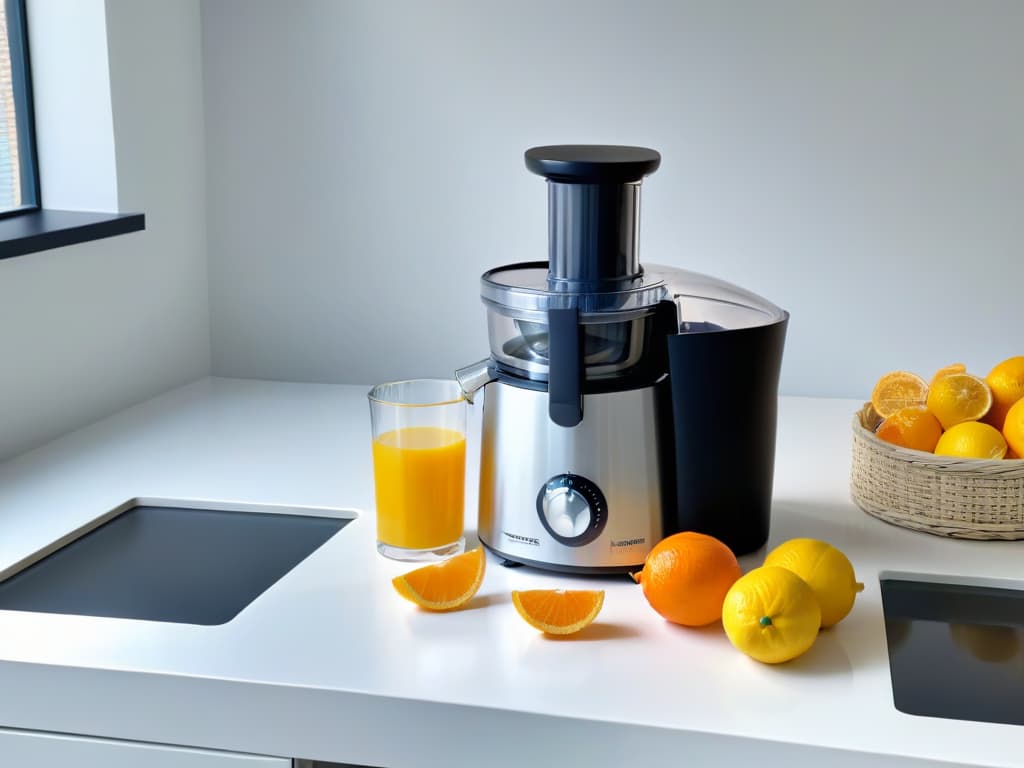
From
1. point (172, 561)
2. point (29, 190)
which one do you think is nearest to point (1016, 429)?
point (172, 561)

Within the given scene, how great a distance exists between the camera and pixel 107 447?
1.50 m

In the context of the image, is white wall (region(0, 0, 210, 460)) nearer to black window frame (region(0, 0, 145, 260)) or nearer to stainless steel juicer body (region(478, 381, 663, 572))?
black window frame (region(0, 0, 145, 260))

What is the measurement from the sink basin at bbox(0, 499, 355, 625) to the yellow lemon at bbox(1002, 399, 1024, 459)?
27.3 inches

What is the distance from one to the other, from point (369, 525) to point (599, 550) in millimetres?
288

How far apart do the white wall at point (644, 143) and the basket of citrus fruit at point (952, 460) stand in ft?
1.54

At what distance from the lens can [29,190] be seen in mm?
1639

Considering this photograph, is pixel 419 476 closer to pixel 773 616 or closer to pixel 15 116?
pixel 773 616

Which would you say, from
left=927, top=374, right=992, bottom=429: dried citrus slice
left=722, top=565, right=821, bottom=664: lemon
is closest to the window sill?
left=722, top=565, right=821, bottom=664: lemon

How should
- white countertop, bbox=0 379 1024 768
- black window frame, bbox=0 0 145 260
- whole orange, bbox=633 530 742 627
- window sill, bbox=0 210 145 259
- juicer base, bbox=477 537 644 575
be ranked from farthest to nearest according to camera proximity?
black window frame, bbox=0 0 145 260
window sill, bbox=0 210 145 259
juicer base, bbox=477 537 644 575
whole orange, bbox=633 530 742 627
white countertop, bbox=0 379 1024 768

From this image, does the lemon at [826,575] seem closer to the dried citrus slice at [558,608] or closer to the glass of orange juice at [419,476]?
the dried citrus slice at [558,608]

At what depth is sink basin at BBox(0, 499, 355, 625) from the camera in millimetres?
1059

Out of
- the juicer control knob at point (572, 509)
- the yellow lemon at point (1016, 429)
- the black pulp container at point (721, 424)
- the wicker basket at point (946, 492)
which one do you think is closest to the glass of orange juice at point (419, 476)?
the juicer control knob at point (572, 509)

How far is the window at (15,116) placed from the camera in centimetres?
158

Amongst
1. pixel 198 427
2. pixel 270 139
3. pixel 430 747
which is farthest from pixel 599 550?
pixel 270 139
